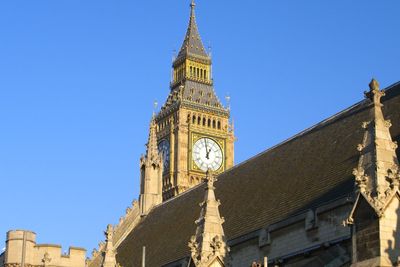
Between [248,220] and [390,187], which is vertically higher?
[248,220]

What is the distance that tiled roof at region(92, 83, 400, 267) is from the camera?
30344mm

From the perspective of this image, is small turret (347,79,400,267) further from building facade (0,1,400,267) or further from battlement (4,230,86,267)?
battlement (4,230,86,267)

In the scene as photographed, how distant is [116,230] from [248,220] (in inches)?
753

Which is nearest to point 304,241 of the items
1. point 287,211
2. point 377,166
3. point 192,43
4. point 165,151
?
point 287,211

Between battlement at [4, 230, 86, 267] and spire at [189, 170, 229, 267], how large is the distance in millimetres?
28176

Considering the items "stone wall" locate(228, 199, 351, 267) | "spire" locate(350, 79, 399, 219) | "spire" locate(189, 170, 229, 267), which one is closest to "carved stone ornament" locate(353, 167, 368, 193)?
"spire" locate(350, 79, 399, 219)

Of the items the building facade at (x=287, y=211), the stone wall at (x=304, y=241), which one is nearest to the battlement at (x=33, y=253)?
the building facade at (x=287, y=211)

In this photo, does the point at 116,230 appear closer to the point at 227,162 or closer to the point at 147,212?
the point at 147,212

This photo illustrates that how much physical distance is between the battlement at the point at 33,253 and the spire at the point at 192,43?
47.3m

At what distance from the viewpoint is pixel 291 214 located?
30359 mm

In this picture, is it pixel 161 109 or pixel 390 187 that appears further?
pixel 161 109

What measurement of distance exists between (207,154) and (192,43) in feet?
46.3

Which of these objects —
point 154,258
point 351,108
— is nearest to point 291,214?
point 351,108

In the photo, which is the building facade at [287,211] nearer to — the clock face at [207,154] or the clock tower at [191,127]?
the clock tower at [191,127]
